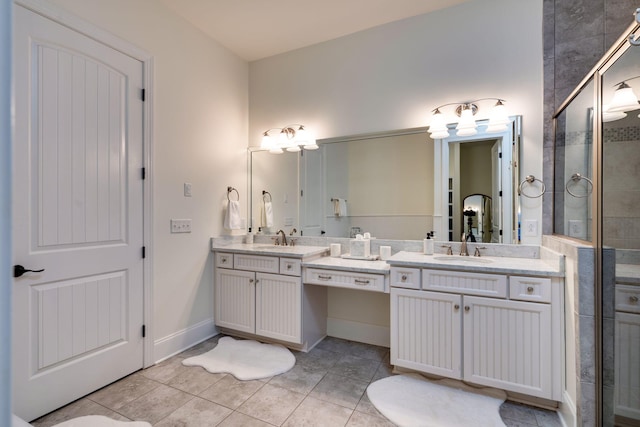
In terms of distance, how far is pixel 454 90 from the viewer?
2.47 metres

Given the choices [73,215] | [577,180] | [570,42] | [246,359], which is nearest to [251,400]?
[246,359]

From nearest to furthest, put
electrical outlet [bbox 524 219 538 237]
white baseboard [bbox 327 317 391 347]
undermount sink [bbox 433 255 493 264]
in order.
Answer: undermount sink [bbox 433 255 493 264]
electrical outlet [bbox 524 219 538 237]
white baseboard [bbox 327 317 391 347]

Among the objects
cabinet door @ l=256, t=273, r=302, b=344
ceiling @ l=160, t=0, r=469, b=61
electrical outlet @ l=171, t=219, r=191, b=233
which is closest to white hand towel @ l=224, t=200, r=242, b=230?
electrical outlet @ l=171, t=219, r=191, b=233

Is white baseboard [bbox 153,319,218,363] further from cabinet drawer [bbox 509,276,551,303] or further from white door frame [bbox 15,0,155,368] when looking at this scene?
cabinet drawer [bbox 509,276,551,303]

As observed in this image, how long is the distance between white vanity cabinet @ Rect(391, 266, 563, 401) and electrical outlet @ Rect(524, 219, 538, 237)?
538 mm

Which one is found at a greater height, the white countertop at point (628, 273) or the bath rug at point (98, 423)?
the white countertop at point (628, 273)

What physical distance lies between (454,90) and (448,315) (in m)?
1.75

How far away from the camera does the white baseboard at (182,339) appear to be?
2432mm

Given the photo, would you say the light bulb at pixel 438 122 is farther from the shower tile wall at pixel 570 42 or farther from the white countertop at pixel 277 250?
the white countertop at pixel 277 250

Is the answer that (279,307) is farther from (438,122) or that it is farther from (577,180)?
(577,180)

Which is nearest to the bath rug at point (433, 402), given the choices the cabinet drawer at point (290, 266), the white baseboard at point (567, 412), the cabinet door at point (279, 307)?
the white baseboard at point (567, 412)

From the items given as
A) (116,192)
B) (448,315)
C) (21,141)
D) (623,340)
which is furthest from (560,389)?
(21,141)

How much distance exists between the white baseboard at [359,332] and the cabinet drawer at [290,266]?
0.75 metres

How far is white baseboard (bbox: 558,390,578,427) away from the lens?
161 cm
